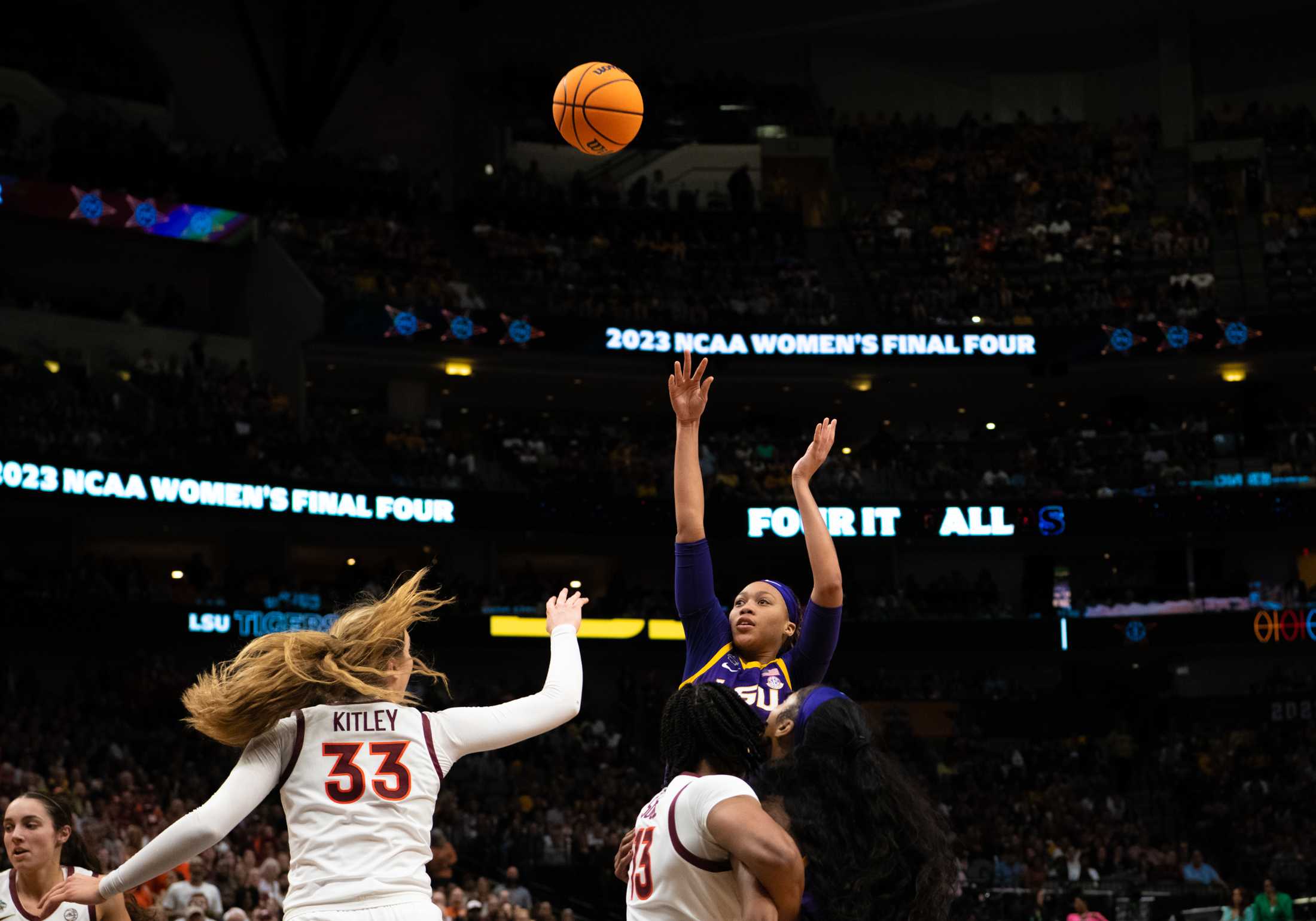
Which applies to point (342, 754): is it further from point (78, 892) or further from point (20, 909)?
point (20, 909)

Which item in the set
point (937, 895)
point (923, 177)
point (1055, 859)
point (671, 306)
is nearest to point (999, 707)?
point (1055, 859)

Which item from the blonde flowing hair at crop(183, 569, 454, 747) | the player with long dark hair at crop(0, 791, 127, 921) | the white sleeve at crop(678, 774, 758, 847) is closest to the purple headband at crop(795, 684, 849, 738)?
the white sleeve at crop(678, 774, 758, 847)

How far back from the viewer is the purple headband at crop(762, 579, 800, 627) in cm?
669

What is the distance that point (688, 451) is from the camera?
A: 6.94 m

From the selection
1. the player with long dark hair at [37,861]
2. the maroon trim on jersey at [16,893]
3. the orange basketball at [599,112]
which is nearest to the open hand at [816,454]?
the player with long dark hair at [37,861]

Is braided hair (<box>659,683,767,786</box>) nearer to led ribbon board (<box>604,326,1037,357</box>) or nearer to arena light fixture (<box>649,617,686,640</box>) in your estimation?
arena light fixture (<box>649,617,686,640</box>)

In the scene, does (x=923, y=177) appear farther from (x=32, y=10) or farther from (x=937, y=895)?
(x=937, y=895)

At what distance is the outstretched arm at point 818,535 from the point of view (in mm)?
6629

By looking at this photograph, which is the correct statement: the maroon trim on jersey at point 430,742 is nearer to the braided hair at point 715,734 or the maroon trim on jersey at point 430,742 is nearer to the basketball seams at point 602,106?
the braided hair at point 715,734

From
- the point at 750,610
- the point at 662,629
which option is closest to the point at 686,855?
the point at 750,610

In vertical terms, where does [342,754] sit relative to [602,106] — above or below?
below

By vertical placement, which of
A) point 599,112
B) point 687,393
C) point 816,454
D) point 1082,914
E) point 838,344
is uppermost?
point 838,344

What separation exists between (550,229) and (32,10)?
13.7m

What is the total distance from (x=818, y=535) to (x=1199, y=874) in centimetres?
2220
